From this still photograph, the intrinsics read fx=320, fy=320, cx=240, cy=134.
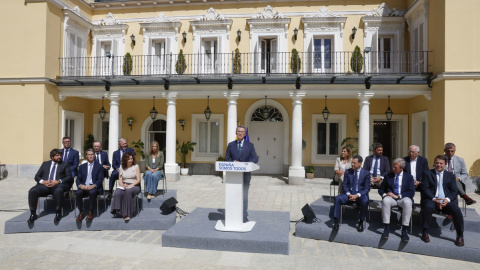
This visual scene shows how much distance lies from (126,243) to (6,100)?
10.8 meters

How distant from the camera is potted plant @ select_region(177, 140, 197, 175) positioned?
46.5 feet

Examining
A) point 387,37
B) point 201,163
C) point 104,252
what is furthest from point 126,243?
point 387,37

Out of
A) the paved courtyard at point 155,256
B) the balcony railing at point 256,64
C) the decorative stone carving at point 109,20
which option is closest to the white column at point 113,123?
the balcony railing at point 256,64

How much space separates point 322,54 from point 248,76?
3.59 meters

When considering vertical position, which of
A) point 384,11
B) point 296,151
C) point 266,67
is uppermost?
point 384,11

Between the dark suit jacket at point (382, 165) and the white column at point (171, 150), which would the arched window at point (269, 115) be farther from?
the dark suit jacket at point (382, 165)

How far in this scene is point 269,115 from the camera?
1470 centimetres

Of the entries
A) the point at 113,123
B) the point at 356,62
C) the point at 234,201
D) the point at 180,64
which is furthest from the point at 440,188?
the point at 113,123

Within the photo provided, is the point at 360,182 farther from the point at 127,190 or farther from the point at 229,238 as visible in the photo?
the point at 127,190

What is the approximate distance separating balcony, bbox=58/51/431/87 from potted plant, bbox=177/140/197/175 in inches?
123

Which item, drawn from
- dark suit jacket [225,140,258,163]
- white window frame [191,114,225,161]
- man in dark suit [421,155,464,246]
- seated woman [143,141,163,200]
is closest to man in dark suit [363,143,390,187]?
A: man in dark suit [421,155,464,246]

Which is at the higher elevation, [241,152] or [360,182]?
[241,152]

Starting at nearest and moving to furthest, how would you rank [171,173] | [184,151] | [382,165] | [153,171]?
[382,165], [153,171], [171,173], [184,151]

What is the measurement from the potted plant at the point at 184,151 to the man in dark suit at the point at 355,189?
30.3ft
